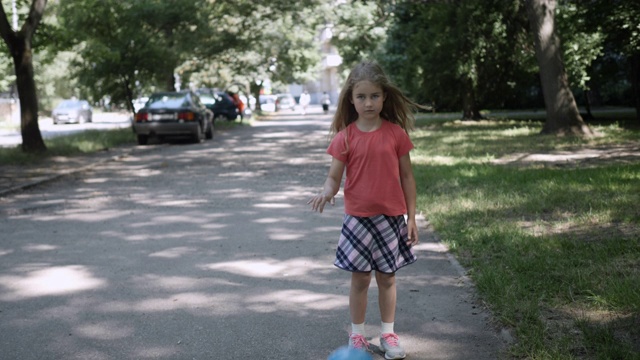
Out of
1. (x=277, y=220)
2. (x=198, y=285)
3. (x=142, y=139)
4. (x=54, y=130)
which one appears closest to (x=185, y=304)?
(x=198, y=285)

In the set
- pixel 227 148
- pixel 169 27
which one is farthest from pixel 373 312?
pixel 169 27

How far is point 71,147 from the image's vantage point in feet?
68.9

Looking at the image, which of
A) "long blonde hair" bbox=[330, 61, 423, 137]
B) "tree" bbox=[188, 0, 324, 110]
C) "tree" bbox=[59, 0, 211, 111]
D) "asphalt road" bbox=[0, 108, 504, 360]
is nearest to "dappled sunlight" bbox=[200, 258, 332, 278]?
"asphalt road" bbox=[0, 108, 504, 360]

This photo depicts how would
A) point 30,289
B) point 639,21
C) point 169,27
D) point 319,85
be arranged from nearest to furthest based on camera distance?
point 30,289 < point 639,21 < point 169,27 < point 319,85

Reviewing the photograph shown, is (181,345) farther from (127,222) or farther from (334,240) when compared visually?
(127,222)

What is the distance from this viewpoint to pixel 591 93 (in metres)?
42.7

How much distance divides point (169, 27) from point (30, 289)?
26.2 m

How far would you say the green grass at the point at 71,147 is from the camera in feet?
58.3

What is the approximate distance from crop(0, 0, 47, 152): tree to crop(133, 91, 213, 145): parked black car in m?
4.54

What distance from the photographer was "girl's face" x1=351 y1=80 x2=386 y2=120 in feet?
14.2

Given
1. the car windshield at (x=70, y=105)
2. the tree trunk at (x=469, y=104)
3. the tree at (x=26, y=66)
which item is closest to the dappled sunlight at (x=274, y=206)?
the tree at (x=26, y=66)

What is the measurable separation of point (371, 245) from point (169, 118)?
20.4m

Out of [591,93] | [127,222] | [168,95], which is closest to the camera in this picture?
[127,222]

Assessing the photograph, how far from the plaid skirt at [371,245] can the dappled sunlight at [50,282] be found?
2.63 m
